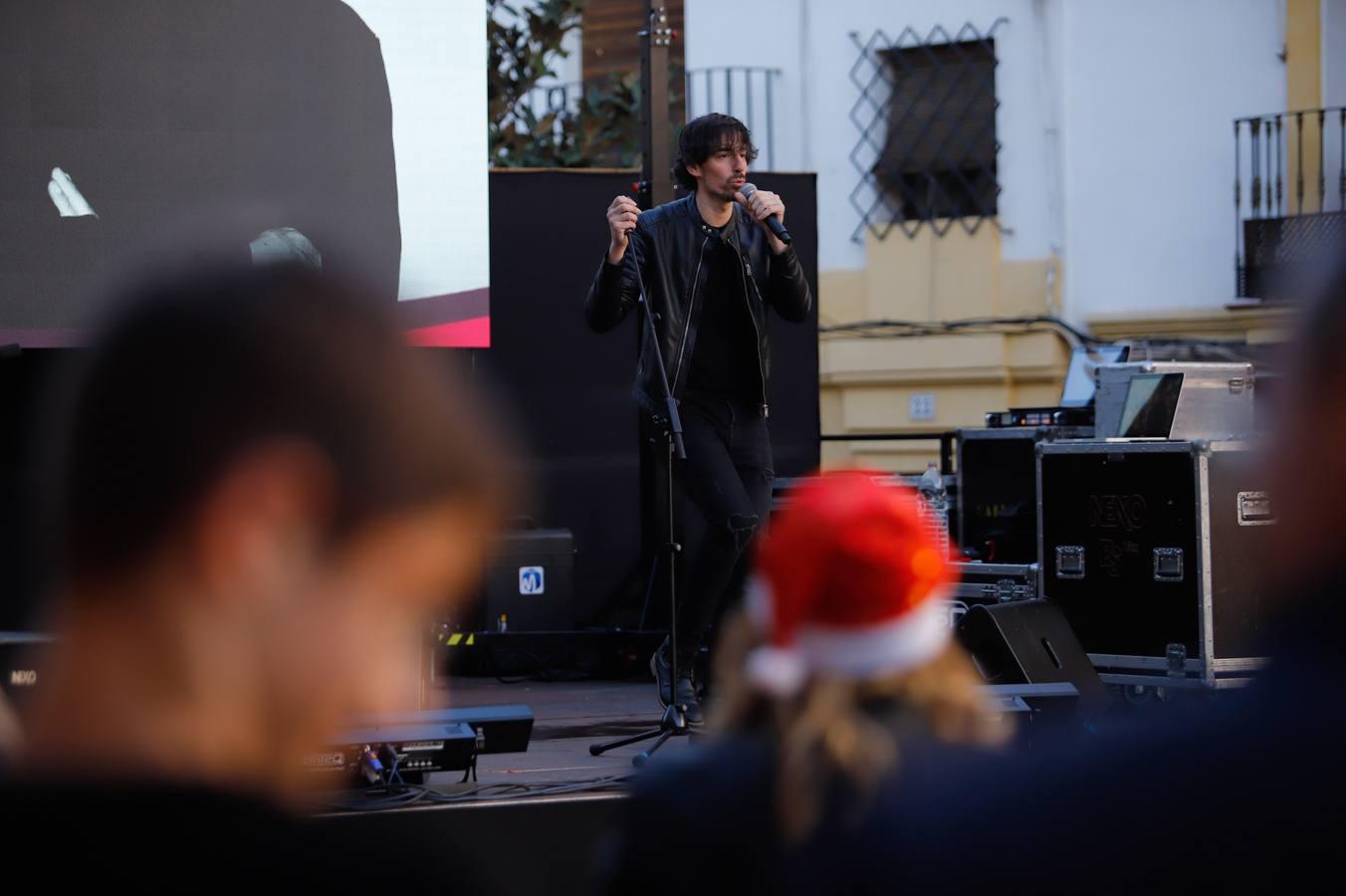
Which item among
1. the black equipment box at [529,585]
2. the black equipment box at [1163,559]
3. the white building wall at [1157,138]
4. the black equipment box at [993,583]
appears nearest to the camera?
the black equipment box at [1163,559]

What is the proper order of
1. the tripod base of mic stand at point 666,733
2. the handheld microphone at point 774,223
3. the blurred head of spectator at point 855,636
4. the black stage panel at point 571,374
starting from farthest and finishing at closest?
the black stage panel at point 571,374, the handheld microphone at point 774,223, the tripod base of mic stand at point 666,733, the blurred head of spectator at point 855,636

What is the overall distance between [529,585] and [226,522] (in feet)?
18.7

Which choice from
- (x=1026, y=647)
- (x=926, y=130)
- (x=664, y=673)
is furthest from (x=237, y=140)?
(x=926, y=130)

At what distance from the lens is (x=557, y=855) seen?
307cm

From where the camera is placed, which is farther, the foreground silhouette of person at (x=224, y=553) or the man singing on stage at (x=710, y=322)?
the man singing on stage at (x=710, y=322)

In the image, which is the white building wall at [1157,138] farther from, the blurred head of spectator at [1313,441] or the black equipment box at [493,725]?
the blurred head of spectator at [1313,441]

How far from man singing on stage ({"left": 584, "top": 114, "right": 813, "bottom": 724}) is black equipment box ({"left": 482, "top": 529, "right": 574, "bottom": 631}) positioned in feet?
7.18

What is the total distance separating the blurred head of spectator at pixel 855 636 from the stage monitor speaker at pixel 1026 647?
3242 millimetres

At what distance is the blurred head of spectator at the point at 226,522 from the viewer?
924 mm

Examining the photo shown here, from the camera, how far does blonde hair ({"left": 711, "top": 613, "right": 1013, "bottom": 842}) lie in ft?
3.23

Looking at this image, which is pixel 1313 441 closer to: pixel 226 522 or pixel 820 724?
pixel 820 724

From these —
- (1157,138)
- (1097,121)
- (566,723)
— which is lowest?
(566,723)

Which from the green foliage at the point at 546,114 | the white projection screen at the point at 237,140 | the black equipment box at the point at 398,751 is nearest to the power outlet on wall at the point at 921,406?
the green foliage at the point at 546,114

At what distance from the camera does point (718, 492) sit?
4.27 m
